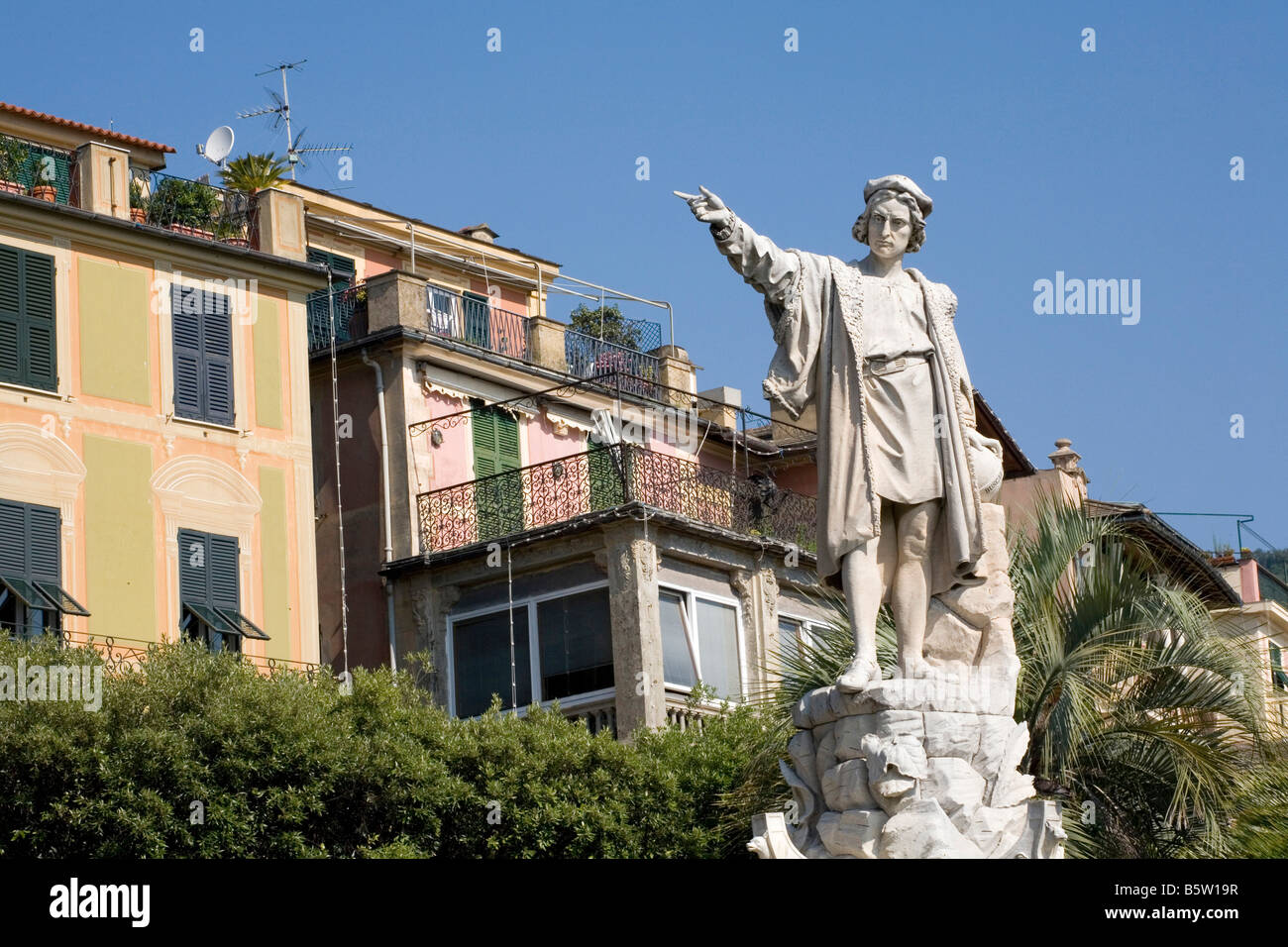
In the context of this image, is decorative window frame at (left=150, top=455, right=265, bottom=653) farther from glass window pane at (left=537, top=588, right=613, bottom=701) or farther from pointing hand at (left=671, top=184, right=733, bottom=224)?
pointing hand at (left=671, top=184, right=733, bottom=224)

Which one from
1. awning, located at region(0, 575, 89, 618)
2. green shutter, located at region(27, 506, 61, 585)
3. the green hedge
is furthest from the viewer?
green shutter, located at region(27, 506, 61, 585)

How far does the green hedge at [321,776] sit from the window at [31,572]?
3.81m

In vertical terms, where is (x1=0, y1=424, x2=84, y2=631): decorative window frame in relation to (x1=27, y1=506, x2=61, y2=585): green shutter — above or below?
above

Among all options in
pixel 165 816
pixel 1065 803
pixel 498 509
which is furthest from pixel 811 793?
pixel 498 509

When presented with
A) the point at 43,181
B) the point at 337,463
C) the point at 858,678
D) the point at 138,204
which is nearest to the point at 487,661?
the point at 337,463

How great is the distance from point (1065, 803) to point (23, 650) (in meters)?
A: 10.0

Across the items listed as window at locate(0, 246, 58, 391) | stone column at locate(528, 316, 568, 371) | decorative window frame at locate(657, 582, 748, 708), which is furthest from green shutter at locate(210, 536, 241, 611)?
stone column at locate(528, 316, 568, 371)

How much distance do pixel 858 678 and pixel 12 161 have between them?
20.3 metres

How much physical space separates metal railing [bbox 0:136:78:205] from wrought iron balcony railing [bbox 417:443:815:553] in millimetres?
6290

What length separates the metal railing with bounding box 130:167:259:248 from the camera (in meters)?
28.2

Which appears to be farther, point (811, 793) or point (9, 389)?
point (9, 389)

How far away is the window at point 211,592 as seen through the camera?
1048 inches

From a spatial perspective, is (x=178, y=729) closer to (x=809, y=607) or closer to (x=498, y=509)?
(x=498, y=509)
